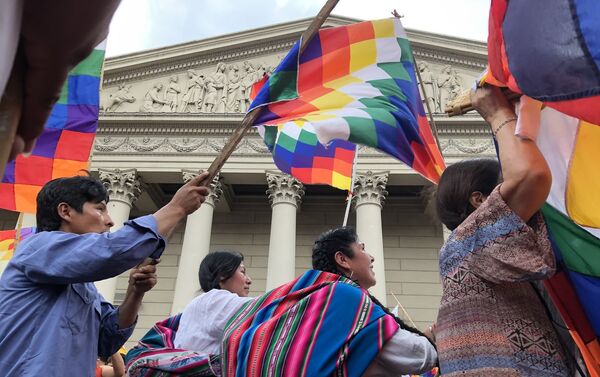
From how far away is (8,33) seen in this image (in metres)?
0.63

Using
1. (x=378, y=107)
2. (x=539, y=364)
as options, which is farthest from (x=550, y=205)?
(x=378, y=107)

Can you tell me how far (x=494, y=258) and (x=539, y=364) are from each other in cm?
33

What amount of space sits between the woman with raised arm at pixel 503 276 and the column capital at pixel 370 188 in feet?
46.0

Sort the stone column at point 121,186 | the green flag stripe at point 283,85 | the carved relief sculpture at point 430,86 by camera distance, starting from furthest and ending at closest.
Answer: the carved relief sculpture at point 430,86, the stone column at point 121,186, the green flag stripe at point 283,85

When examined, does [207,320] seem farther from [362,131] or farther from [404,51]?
[404,51]

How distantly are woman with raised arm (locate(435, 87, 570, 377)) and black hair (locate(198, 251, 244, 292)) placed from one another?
1.67 metres

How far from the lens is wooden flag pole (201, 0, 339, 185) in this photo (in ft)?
8.10

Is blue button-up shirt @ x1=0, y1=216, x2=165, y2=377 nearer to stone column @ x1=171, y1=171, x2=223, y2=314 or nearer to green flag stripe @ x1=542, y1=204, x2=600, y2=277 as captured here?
green flag stripe @ x1=542, y1=204, x2=600, y2=277

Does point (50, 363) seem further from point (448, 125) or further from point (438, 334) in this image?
point (448, 125)

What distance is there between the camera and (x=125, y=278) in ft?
57.1

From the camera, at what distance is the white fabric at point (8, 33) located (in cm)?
61

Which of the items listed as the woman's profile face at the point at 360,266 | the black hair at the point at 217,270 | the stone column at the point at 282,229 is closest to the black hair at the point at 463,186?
the woman's profile face at the point at 360,266

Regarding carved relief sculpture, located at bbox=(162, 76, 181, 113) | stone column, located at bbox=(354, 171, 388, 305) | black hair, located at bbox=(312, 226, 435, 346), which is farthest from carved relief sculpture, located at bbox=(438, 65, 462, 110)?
black hair, located at bbox=(312, 226, 435, 346)

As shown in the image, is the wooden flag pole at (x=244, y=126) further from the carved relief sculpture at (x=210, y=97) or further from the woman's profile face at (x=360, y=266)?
the carved relief sculpture at (x=210, y=97)
